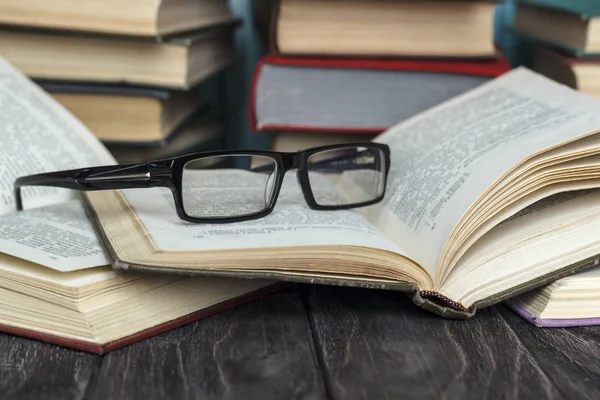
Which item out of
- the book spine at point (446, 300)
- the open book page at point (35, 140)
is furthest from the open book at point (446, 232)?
the open book page at point (35, 140)

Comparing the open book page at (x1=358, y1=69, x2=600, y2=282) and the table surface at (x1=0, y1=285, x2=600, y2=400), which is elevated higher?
the open book page at (x1=358, y1=69, x2=600, y2=282)

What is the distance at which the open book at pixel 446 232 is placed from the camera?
49 centimetres

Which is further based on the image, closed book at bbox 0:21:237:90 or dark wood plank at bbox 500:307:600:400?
closed book at bbox 0:21:237:90

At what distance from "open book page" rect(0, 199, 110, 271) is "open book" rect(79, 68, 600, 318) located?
0.05ft

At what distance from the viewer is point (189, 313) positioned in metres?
0.51

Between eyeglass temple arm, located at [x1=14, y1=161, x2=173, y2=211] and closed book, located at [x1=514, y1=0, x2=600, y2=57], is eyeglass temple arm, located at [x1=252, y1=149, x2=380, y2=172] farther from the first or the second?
closed book, located at [x1=514, y1=0, x2=600, y2=57]

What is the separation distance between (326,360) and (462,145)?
0.93ft

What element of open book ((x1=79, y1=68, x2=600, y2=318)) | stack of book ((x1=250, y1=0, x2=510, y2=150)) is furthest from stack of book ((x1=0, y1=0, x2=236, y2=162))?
open book ((x1=79, y1=68, x2=600, y2=318))

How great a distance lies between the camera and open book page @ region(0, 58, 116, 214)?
0.68 metres

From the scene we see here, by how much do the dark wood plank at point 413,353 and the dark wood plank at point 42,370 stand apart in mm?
170

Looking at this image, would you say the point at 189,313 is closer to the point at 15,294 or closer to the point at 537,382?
the point at 15,294

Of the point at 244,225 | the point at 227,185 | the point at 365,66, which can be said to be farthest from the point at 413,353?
the point at 365,66

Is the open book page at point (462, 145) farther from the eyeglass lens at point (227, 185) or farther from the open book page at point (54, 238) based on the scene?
the open book page at point (54, 238)

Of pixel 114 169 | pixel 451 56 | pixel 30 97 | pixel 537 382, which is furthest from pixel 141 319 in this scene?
pixel 451 56
